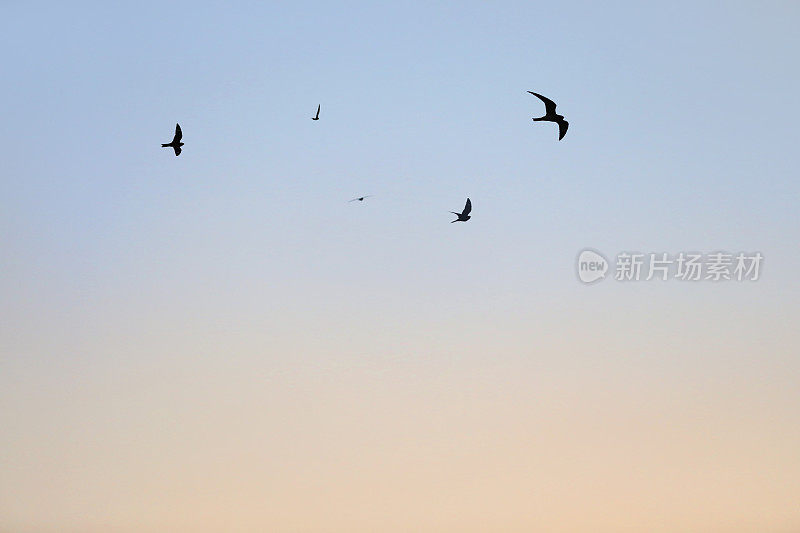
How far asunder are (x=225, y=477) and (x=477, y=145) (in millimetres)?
1474

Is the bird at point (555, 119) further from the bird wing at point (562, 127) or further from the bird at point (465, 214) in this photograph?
the bird at point (465, 214)

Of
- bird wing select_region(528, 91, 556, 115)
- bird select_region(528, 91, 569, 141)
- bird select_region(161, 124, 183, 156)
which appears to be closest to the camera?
bird wing select_region(528, 91, 556, 115)

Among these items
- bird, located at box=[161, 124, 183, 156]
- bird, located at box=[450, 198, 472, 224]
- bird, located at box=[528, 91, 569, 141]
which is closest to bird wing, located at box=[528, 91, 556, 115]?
bird, located at box=[528, 91, 569, 141]

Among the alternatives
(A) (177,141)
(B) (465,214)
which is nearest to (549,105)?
(B) (465,214)

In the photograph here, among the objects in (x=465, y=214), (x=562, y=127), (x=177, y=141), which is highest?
(x=562, y=127)

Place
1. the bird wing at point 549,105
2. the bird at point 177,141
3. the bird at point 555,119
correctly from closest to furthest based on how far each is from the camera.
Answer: the bird wing at point 549,105, the bird at point 555,119, the bird at point 177,141

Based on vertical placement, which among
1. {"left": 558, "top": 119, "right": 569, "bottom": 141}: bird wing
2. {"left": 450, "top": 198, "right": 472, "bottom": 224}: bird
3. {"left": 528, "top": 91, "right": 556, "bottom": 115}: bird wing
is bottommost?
{"left": 450, "top": 198, "right": 472, "bottom": 224}: bird

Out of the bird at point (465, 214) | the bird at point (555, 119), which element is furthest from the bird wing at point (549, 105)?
the bird at point (465, 214)

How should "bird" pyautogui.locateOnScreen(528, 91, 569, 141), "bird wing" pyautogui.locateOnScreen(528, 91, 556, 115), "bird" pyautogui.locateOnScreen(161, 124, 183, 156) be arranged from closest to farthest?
"bird wing" pyautogui.locateOnScreen(528, 91, 556, 115)
"bird" pyautogui.locateOnScreen(528, 91, 569, 141)
"bird" pyautogui.locateOnScreen(161, 124, 183, 156)

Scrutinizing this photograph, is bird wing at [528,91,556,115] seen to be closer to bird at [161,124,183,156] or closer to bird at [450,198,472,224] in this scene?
bird at [450,198,472,224]

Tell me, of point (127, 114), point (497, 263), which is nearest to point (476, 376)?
point (497, 263)

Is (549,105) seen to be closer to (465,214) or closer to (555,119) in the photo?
(555,119)

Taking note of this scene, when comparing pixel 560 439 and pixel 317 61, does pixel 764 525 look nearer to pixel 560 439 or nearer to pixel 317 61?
pixel 560 439

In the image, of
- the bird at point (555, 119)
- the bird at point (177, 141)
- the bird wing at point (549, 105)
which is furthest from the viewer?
the bird at point (177, 141)
